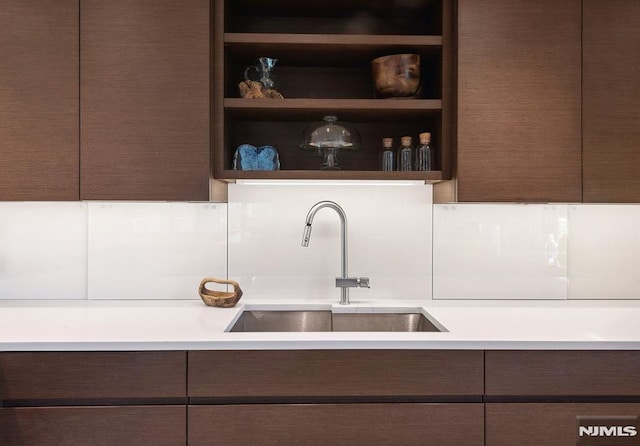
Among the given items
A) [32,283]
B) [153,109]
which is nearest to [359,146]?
[153,109]

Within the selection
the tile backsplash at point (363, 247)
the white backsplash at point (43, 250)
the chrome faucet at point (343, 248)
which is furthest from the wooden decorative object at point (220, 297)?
the white backsplash at point (43, 250)

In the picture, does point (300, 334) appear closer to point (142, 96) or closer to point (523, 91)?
point (142, 96)

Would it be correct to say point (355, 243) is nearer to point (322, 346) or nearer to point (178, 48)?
point (322, 346)

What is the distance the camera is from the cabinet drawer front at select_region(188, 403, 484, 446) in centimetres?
142

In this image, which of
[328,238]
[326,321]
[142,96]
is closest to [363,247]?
[328,238]

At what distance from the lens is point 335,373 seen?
1.42 m

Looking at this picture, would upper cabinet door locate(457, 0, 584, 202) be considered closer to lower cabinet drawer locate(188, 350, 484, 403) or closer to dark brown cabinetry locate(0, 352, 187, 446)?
lower cabinet drawer locate(188, 350, 484, 403)

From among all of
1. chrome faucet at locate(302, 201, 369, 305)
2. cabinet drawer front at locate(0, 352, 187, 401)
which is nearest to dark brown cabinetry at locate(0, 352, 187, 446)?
cabinet drawer front at locate(0, 352, 187, 401)

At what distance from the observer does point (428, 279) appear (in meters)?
2.11

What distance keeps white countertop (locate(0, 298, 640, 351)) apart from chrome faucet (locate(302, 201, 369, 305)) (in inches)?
2.9

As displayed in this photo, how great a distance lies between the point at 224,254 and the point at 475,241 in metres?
1.05

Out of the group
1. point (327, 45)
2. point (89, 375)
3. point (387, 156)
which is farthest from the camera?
point (387, 156)

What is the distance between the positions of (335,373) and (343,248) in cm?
64

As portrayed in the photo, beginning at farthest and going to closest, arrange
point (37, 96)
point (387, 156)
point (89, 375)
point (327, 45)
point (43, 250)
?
point (43, 250) → point (387, 156) → point (327, 45) → point (37, 96) → point (89, 375)
